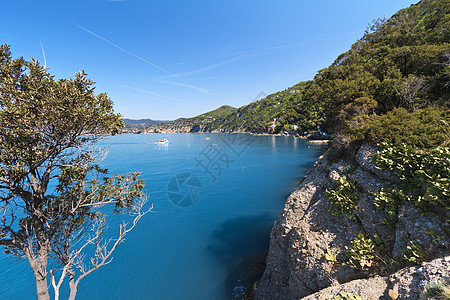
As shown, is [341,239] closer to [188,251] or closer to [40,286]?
[40,286]

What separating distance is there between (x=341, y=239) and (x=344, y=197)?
2.44 m

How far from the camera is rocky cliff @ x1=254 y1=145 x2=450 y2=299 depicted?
607 centimetres

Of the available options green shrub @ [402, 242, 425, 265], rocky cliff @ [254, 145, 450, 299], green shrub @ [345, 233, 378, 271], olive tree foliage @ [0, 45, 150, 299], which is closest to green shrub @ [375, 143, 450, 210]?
rocky cliff @ [254, 145, 450, 299]

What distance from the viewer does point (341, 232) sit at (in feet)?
30.7

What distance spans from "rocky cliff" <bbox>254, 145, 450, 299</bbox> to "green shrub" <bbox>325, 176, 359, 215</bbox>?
226mm

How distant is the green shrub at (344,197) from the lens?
971cm

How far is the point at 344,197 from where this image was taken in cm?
1009

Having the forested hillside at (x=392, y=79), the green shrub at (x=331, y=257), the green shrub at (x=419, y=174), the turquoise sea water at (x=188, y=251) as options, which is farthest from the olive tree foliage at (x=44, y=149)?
the forested hillside at (x=392, y=79)

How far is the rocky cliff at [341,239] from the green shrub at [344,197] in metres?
0.23

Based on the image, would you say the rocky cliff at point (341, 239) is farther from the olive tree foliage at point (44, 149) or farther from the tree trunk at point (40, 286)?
the tree trunk at point (40, 286)

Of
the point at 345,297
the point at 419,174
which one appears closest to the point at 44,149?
the point at 345,297

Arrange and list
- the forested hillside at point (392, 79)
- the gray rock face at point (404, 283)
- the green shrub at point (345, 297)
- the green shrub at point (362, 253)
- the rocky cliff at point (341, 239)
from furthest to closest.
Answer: the forested hillside at point (392, 79) < the green shrub at point (362, 253) < the rocky cliff at point (341, 239) < the green shrub at point (345, 297) < the gray rock face at point (404, 283)

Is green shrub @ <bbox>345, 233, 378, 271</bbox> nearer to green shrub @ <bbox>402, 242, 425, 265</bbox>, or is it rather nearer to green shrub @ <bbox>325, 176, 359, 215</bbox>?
green shrub @ <bbox>402, 242, 425, 265</bbox>

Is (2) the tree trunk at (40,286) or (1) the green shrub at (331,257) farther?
(1) the green shrub at (331,257)
